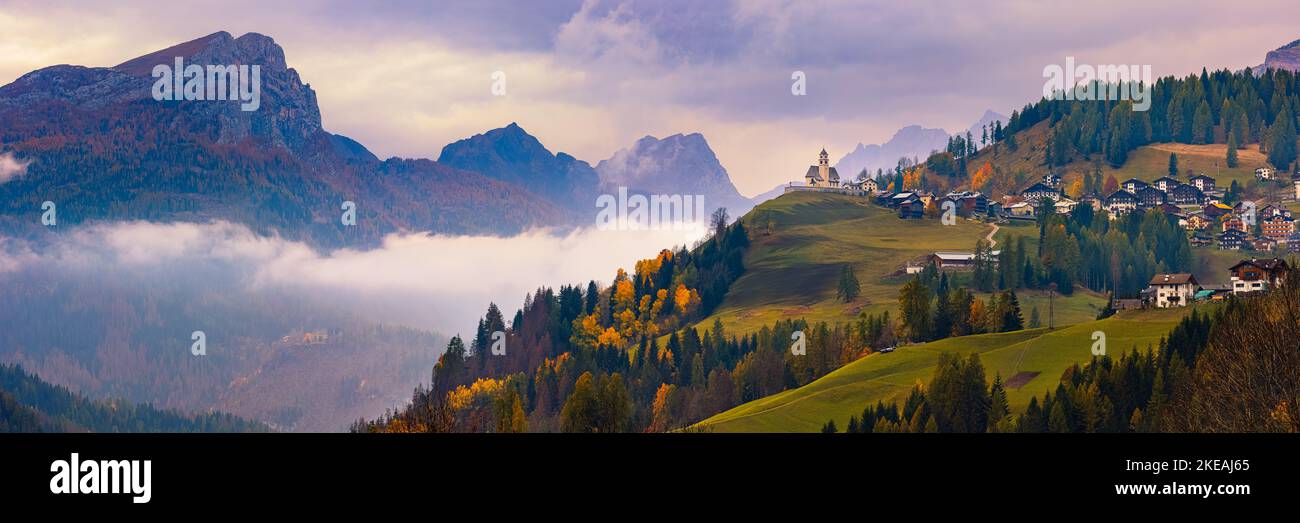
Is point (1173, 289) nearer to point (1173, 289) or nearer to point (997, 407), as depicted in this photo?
point (1173, 289)

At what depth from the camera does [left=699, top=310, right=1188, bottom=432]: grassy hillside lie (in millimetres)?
146375

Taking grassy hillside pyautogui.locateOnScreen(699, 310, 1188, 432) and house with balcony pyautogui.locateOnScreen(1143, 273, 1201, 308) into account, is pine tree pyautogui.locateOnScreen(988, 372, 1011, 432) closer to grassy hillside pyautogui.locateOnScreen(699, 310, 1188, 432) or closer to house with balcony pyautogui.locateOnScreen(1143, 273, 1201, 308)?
grassy hillside pyautogui.locateOnScreen(699, 310, 1188, 432)

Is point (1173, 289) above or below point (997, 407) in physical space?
→ above

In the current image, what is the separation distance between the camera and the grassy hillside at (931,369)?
146m

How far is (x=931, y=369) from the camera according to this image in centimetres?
15912

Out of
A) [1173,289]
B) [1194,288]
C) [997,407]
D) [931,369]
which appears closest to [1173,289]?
[1173,289]

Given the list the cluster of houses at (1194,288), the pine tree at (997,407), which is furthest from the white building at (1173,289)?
the pine tree at (997,407)

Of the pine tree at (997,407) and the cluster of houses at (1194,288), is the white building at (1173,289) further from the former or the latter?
the pine tree at (997,407)

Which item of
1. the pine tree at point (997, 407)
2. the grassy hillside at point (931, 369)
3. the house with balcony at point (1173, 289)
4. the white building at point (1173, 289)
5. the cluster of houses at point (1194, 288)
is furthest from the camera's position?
the white building at point (1173, 289)

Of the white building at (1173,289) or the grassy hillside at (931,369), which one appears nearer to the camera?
the grassy hillside at (931,369)
